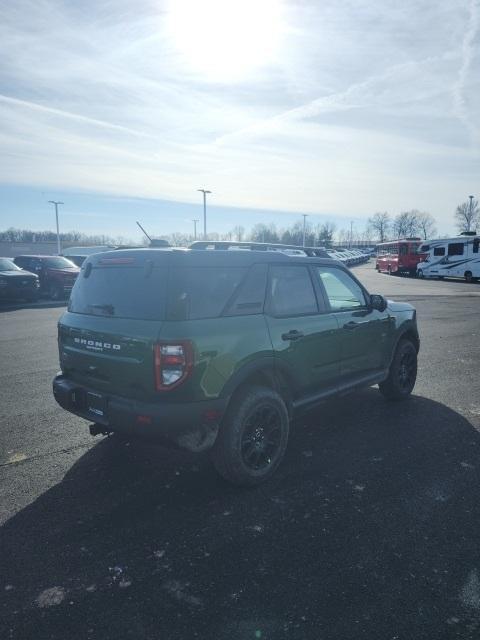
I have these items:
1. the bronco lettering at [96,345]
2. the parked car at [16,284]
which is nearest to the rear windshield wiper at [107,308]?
the bronco lettering at [96,345]

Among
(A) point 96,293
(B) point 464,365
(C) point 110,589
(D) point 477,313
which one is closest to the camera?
(C) point 110,589

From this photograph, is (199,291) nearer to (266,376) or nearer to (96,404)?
(266,376)

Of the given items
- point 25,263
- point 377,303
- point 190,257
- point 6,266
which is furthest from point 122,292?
point 25,263

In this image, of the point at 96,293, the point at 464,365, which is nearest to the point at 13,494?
the point at 96,293

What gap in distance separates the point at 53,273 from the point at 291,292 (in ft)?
54.5

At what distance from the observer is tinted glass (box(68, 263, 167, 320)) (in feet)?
10.9

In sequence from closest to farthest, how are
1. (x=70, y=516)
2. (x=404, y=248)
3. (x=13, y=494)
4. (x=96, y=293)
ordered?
(x=70, y=516) < (x=13, y=494) < (x=96, y=293) < (x=404, y=248)

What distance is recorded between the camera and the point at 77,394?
12.2ft

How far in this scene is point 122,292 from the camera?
3.57 meters

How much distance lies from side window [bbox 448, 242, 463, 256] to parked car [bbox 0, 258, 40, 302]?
26522 mm

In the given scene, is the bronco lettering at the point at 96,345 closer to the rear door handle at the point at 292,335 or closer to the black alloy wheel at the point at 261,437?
the black alloy wheel at the point at 261,437

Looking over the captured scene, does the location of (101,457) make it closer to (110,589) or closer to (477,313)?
(110,589)

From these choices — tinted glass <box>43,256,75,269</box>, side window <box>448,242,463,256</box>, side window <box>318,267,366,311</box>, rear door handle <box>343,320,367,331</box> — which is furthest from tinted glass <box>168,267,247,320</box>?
side window <box>448,242,463,256</box>

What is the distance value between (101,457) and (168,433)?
133 cm
